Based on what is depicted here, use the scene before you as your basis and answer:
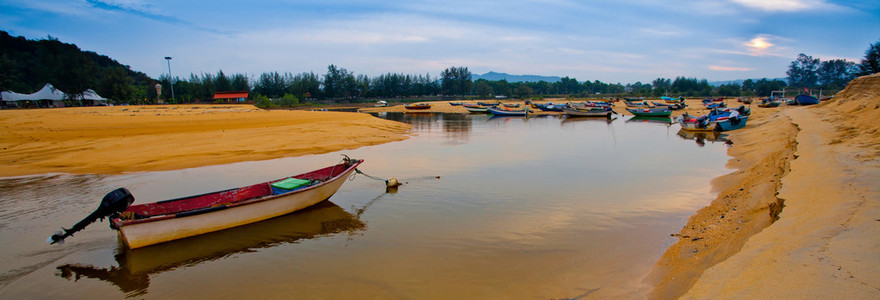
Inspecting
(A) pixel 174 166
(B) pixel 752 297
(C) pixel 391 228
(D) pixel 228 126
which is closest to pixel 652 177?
(C) pixel 391 228

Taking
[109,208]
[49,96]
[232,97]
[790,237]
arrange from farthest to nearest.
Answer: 1. [232,97]
2. [49,96]
3. [109,208]
4. [790,237]

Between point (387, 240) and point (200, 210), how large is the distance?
431cm

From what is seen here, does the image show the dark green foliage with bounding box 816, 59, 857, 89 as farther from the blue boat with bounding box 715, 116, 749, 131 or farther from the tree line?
the blue boat with bounding box 715, 116, 749, 131

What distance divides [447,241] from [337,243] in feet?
8.46

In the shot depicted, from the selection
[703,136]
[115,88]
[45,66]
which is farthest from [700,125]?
[45,66]

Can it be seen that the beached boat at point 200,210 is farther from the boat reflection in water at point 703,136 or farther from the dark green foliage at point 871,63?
the dark green foliage at point 871,63

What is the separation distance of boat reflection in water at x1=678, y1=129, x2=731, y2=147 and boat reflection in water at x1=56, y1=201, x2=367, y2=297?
23.9 m

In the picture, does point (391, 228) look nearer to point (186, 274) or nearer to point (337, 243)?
point (337, 243)

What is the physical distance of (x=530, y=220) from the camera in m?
10.3

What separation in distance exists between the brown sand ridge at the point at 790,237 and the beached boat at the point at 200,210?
8.57m

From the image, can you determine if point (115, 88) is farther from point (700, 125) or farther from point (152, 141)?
point (700, 125)

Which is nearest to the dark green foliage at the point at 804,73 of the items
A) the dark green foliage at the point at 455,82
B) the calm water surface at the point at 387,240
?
the dark green foliage at the point at 455,82

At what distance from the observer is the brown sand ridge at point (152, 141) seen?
56.1 ft

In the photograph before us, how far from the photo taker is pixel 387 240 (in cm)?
934
